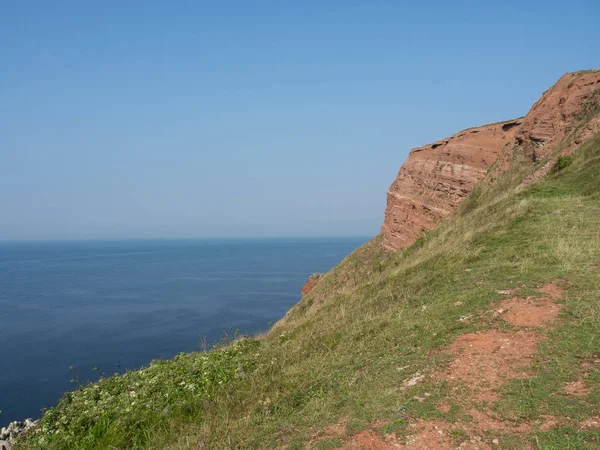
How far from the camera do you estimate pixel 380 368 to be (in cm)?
604

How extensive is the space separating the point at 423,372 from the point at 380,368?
712 millimetres

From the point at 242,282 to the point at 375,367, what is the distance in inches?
3189

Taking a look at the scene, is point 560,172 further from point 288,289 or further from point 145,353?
point 288,289

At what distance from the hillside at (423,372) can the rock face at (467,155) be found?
961 cm

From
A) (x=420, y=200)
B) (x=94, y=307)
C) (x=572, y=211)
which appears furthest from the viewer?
(x=94, y=307)

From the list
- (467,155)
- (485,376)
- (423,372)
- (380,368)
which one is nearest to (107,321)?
(467,155)

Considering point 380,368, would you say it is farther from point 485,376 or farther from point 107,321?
point 107,321

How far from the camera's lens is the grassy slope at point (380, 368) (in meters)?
4.78

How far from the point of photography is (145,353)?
36.5m

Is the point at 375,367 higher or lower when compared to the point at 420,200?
lower

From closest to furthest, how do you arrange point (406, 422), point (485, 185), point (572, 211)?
point (406, 422)
point (572, 211)
point (485, 185)

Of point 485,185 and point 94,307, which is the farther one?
point 94,307

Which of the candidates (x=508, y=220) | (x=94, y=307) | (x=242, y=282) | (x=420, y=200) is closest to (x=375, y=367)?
(x=508, y=220)

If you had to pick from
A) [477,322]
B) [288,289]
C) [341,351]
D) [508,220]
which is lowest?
[288,289]
